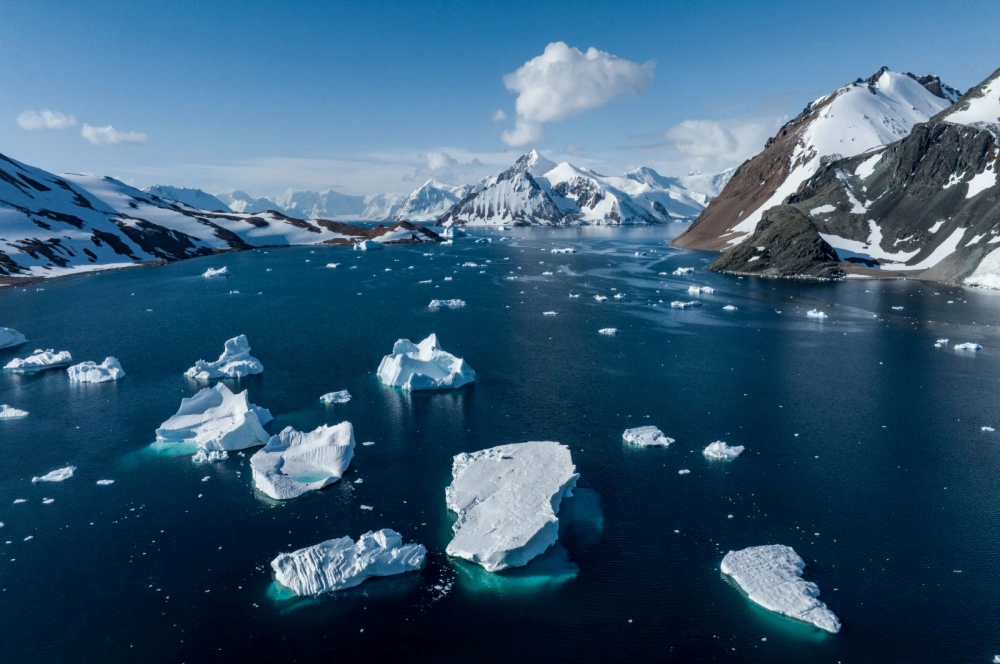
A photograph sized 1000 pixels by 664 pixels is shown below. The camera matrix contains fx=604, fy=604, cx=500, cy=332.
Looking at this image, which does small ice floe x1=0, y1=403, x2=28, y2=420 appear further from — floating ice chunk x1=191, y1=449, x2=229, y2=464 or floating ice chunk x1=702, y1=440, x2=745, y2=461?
floating ice chunk x1=702, y1=440, x2=745, y2=461

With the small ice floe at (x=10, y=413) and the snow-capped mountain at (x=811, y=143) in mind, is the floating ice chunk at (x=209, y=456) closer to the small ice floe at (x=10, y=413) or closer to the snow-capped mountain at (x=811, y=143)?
the small ice floe at (x=10, y=413)

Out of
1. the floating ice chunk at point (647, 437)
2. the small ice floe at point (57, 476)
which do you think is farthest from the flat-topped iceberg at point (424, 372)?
the small ice floe at point (57, 476)

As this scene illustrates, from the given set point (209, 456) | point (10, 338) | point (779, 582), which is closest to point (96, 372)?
point (10, 338)

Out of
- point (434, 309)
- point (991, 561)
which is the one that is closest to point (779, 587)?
point (991, 561)

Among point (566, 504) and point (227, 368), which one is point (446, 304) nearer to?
point (227, 368)

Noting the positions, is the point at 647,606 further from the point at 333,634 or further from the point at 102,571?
the point at 102,571

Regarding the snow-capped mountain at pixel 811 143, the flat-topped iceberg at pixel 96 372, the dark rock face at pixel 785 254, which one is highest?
the snow-capped mountain at pixel 811 143
